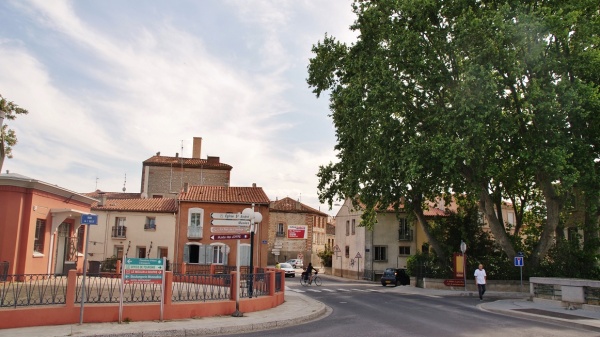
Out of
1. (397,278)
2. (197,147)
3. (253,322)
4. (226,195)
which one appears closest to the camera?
(253,322)

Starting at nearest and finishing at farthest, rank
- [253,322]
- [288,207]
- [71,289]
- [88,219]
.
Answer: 1. [71,289]
2. [88,219]
3. [253,322]
4. [288,207]

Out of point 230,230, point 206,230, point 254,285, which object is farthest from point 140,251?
point 230,230

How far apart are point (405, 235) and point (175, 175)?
29.4 metres

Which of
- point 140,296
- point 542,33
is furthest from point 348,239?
point 140,296

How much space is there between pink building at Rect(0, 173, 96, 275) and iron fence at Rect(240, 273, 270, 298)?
9.96 m

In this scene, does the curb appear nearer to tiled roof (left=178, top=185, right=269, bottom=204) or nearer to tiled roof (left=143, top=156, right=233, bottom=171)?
tiled roof (left=178, top=185, right=269, bottom=204)

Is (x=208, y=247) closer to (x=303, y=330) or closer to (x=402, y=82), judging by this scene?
(x=402, y=82)

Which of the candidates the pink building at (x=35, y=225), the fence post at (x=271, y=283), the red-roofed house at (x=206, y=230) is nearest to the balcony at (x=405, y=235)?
the red-roofed house at (x=206, y=230)

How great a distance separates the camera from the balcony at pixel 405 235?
1938 inches

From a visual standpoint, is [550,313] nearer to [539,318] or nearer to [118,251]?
[539,318]

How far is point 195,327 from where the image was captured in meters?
12.4

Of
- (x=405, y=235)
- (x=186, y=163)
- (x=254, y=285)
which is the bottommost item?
(x=254, y=285)

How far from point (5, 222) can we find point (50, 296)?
419 inches

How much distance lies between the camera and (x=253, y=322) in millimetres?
13555
